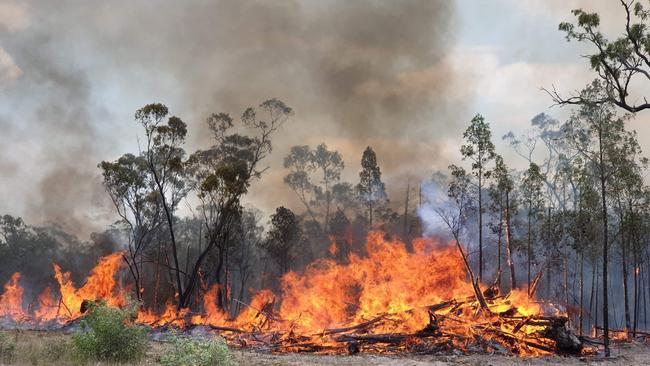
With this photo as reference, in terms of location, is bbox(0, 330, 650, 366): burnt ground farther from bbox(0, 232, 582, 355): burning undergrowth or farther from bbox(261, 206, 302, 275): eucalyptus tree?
bbox(261, 206, 302, 275): eucalyptus tree

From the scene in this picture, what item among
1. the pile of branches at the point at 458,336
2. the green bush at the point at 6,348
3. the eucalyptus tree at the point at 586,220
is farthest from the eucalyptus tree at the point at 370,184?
the green bush at the point at 6,348

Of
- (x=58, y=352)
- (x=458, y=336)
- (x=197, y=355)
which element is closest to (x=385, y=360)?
(x=458, y=336)

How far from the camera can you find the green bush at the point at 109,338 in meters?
14.7

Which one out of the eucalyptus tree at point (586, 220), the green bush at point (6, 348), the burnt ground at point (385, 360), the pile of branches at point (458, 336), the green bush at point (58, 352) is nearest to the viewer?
the green bush at point (6, 348)

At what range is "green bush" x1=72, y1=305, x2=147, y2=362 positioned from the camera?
14656 mm

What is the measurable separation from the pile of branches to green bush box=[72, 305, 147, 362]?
8.06 m

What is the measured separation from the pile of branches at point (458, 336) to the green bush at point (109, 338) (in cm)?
806

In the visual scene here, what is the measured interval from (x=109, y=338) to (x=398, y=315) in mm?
13527

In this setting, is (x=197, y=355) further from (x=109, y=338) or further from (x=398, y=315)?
(x=398, y=315)

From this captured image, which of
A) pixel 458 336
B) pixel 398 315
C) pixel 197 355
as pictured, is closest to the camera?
pixel 197 355

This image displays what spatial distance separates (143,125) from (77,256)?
52687 mm

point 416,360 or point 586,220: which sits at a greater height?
point 586,220

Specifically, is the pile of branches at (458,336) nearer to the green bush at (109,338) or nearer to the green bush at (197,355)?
the green bush at (109,338)

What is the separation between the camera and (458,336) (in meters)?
21.0
